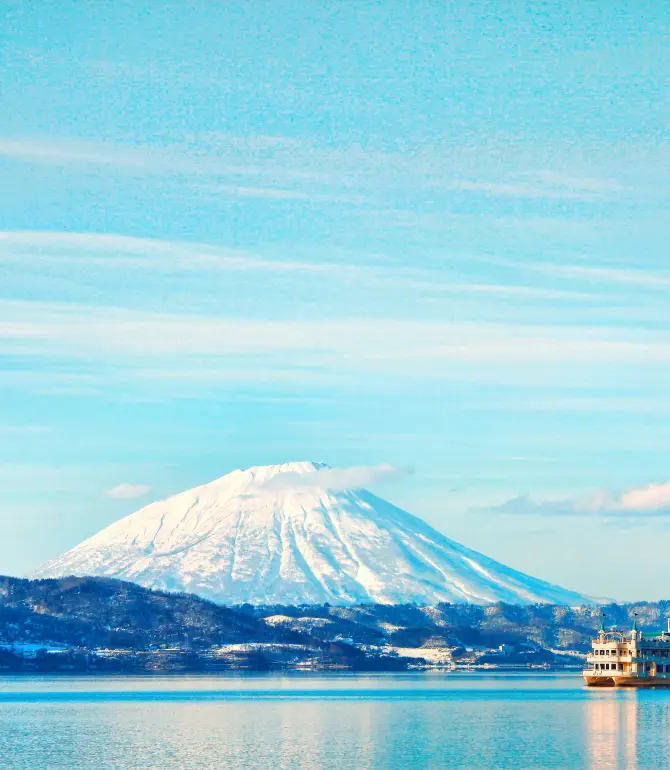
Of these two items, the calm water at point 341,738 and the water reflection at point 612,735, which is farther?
the calm water at point 341,738

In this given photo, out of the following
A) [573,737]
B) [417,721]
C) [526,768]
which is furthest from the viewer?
[417,721]

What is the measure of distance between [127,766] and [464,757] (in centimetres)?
2627

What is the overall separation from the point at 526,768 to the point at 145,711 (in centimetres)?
8893

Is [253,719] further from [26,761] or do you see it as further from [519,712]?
[26,761]

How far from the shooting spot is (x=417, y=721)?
17238 centimetres

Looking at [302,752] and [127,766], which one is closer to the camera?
[127,766]

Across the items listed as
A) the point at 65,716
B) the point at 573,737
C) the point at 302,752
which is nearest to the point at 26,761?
the point at 302,752

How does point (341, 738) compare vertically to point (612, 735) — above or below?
below

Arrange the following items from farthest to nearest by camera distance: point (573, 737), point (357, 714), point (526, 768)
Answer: point (357, 714), point (573, 737), point (526, 768)

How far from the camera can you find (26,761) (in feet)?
413

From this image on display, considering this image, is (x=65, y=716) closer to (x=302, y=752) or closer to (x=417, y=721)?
(x=417, y=721)

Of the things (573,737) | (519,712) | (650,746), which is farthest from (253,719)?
(650,746)

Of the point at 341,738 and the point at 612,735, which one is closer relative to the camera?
the point at 341,738

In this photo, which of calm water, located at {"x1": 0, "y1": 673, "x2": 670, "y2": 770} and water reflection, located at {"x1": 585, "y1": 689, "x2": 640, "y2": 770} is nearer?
water reflection, located at {"x1": 585, "y1": 689, "x2": 640, "y2": 770}
